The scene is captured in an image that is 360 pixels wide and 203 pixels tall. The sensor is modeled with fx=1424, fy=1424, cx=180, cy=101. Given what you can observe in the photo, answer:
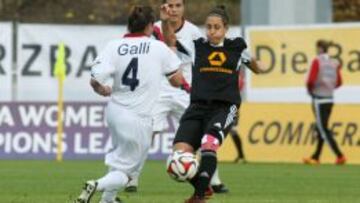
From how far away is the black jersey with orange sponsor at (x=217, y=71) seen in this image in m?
15.0

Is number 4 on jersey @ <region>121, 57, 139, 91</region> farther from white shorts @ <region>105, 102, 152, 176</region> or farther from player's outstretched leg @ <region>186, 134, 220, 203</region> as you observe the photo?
player's outstretched leg @ <region>186, 134, 220, 203</region>

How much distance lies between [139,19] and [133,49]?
33 centimetres

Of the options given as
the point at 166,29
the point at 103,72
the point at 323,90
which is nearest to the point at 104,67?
the point at 103,72

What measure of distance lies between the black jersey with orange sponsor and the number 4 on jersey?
1440 millimetres

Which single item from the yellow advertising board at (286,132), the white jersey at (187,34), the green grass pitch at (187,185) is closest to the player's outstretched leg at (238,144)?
the green grass pitch at (187,185)

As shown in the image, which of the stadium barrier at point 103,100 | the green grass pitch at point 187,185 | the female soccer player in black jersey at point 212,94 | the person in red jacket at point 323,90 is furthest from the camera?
the stadium barrier at point 103,100

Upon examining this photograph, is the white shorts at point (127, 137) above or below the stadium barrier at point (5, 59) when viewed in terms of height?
above

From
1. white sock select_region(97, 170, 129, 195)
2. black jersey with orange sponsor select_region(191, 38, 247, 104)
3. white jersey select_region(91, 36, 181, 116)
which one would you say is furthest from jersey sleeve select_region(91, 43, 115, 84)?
black jersey with orange sponsor select_region(191, 38, 247, 104)

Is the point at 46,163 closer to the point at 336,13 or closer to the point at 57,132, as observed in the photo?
the point at 57,132

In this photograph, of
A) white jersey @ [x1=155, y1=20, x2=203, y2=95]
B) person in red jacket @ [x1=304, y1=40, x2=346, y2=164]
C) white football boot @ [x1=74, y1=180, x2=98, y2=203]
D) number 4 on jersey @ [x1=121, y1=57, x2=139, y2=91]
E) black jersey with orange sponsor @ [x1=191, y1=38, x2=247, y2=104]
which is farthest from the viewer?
person in red jacket @ [x1=304, y1=40, x2=346, y2=164]

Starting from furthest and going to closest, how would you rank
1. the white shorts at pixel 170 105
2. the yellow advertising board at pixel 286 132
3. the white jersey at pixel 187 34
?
the yellow advertising board at pixel 286 132 → the white shorts at pixel 170 105 → the white jersey at pixel 187 34

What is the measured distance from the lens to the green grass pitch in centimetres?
1602

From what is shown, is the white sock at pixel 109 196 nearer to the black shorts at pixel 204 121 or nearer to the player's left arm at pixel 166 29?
the black shorts at pixel 204 121

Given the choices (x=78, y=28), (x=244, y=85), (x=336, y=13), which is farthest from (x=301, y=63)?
(x=336, y=13)
